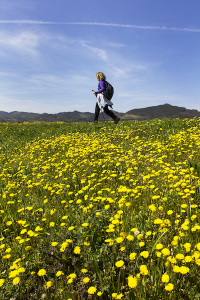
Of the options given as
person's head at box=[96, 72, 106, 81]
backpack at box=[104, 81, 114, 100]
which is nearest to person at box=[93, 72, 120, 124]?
person's head at box=[96, 72, 106, 81]

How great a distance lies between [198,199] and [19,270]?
9.04 feet

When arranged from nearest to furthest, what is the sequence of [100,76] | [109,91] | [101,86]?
1. [101,86]
2. [100,76]
3. [109,91]

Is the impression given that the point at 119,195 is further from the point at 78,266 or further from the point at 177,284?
the point at 177,284

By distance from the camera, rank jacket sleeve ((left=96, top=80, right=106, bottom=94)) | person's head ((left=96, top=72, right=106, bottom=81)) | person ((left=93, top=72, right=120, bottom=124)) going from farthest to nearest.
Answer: person's head ((left=96, top=72, right=106, bottom=81)), person ((left=93, top=72, right=120, bottom=124)), jacket sleeve ((left=96, top=80, right=106, bottom=94))

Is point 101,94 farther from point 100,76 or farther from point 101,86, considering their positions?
point 100,76

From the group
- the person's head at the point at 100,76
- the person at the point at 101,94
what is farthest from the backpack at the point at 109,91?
the person's head at the point at 100,76

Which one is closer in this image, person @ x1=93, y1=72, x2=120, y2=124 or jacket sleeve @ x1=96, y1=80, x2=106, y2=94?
jacket sleeve @ x1=96, y1=80, x2=106, y2=94

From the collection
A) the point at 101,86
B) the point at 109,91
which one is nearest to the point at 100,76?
the point at 101,86

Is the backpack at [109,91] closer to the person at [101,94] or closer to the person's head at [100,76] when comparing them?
the person at [101,94]

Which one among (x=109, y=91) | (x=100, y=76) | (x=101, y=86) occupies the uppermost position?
(x=100, y=76)

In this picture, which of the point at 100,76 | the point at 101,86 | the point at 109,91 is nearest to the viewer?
the point at 101,86

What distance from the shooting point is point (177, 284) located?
1.85m

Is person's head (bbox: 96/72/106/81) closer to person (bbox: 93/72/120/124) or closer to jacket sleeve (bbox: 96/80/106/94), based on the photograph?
person (bbox: 93/72/120/124)

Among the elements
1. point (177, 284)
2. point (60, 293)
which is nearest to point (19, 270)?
point (60, 293)
